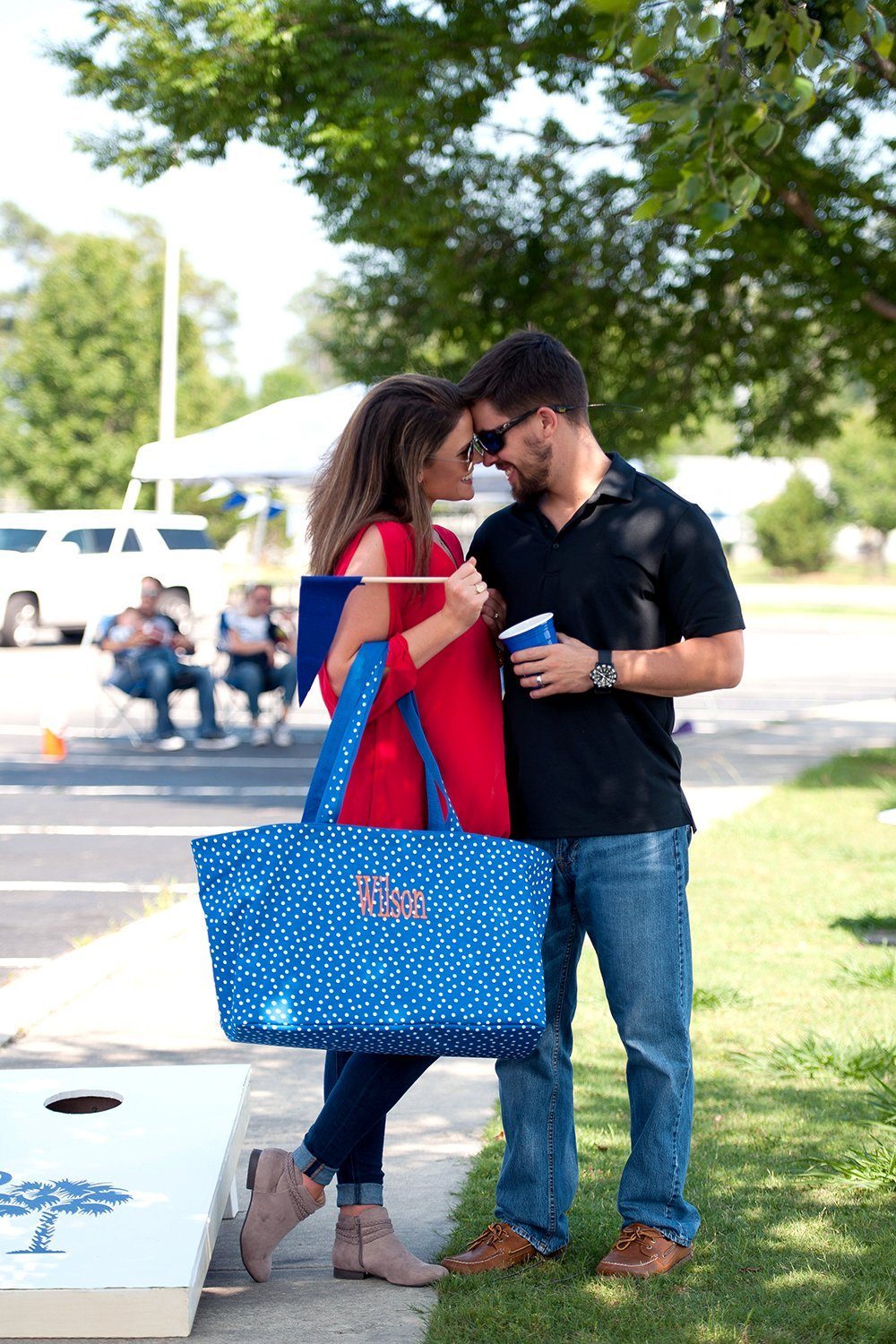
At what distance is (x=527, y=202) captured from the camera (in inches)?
488

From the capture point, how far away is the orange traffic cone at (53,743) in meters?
12.8

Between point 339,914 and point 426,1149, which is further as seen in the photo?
point 426,1149

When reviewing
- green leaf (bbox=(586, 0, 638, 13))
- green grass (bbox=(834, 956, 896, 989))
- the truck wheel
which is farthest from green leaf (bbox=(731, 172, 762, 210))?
the truck wheel

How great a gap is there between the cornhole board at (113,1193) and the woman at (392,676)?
8.8 inches

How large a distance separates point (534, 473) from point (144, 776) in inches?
369

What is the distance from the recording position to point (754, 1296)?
3.21m

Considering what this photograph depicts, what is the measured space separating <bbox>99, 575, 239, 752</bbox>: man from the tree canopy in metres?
3.13

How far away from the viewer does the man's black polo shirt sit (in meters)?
3.20

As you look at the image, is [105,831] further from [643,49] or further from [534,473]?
[643,49]

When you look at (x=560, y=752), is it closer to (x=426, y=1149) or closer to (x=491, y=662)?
(x=491, y=662)

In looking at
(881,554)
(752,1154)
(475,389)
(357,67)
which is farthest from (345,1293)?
(881,554)

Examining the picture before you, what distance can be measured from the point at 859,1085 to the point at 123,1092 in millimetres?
2336

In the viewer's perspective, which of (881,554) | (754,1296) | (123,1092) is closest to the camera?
(754,1296)

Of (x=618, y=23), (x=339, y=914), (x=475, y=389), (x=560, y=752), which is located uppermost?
(x=618, y=23)
